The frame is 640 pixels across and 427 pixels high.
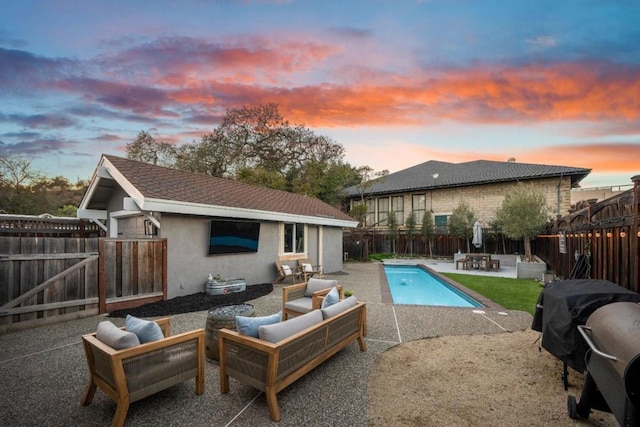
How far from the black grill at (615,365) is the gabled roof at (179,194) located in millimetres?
8172

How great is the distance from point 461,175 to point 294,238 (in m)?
18.6

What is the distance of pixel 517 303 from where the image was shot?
7.78m

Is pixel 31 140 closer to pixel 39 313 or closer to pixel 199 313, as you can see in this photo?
pixel 39 313

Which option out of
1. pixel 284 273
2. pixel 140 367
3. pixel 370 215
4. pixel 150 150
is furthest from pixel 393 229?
pixel 150 150

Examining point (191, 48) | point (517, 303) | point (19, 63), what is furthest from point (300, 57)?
point (517, 303)

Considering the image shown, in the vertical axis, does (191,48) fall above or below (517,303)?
above

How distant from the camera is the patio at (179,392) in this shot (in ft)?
9.75

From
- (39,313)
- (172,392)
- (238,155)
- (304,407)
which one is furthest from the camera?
(238,155)

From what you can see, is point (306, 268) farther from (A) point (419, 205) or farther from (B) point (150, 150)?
(B) point (150, 150)

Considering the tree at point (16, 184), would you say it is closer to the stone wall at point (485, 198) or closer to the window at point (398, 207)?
the window at point (398, 207)

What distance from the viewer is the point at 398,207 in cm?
2728

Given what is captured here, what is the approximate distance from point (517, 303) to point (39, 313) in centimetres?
1092

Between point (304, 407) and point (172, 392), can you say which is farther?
point (172, 392)

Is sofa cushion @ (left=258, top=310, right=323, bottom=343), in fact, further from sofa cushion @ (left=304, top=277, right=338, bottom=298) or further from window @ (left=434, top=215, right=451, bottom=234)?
window @ (left=434, top=215, right=451, bottom=234)
